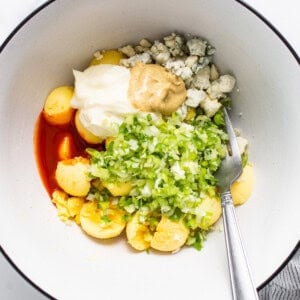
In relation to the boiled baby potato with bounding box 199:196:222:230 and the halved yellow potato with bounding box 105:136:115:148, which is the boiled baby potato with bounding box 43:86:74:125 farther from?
the boiled baby potato with bounding box 199:196:222:230

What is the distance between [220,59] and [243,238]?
351 mm

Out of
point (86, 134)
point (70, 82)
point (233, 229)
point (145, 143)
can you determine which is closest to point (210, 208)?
point (233, 229)

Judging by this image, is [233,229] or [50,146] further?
[50,146]

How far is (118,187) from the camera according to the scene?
136 cm

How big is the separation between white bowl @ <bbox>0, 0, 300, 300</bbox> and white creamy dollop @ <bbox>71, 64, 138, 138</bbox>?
7 cm

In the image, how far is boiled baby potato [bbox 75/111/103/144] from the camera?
4.54 ft

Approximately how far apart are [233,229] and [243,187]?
91mm

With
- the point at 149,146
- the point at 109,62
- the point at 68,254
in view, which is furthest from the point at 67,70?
the point at 68,254

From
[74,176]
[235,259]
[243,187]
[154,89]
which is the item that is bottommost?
[235,259]

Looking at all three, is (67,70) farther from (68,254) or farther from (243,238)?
(243,238)

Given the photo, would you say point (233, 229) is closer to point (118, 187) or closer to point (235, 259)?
point (235, 259)

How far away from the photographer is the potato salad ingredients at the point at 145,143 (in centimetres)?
133

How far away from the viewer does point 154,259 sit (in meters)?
1.39

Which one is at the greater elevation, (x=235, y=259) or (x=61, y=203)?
(x=61, y=203)
